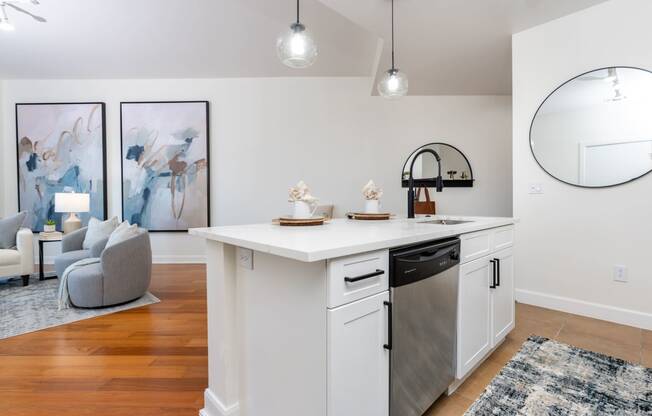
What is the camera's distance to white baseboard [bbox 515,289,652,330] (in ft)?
8.02

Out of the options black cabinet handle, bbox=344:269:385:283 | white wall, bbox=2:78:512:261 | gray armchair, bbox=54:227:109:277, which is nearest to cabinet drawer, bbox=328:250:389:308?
black cabinet handle, bbox=344:269:385:283

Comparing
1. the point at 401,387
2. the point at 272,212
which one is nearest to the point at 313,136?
the point at 272,212

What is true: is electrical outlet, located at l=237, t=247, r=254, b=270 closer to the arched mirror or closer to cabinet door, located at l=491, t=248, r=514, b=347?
cabinet door, located at l=491, t=248, r=514, b=347

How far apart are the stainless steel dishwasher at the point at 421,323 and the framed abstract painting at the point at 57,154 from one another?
510 centimetres

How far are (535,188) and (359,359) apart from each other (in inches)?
108

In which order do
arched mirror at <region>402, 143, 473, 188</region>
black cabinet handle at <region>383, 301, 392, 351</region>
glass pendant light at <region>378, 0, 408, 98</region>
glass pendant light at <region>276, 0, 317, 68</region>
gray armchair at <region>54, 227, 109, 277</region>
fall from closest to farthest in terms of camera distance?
black cabinet handle at <region>383, 301, 392, 351</region> → glass pendant light at <region>276, 0, 317, 68</region> → glass pendant light at <region>378, 0, 408, 98</region> → gray armchair at <region>54, 227, 109, 277</region> → arched mirror at <region>402, 143, 473, 188</region>

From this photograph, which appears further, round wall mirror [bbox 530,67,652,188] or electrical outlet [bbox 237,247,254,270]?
round wall mirror [bbox 530,67,652,188]

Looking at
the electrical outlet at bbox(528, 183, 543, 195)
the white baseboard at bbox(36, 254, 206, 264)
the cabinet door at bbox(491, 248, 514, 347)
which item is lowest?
the white baseboard at bbox(36, 254, 206, 264)

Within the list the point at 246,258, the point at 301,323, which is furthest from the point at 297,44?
the point at 301,323

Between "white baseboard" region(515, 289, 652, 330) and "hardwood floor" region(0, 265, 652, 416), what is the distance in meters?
0.08

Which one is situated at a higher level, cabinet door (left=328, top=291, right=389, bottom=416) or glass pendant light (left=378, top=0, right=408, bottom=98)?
glass pendant light (left=378, top=0, right=408, bottom=98)


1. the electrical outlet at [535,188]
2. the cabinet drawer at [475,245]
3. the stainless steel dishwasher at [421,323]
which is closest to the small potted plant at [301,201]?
the stainless steel dishwasher at [421,323]

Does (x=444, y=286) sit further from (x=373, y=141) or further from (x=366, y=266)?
(x=373, y=141)

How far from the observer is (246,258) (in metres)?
1.34
